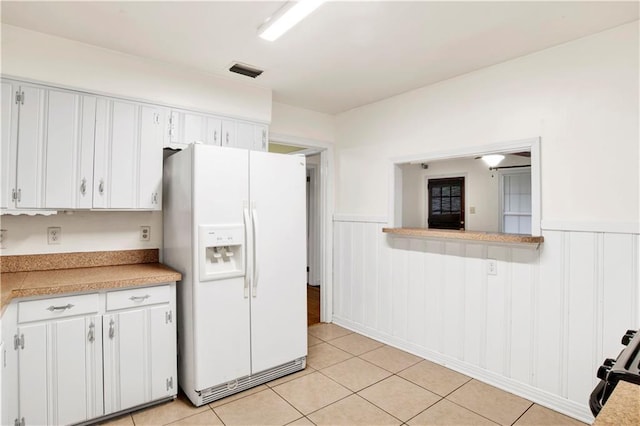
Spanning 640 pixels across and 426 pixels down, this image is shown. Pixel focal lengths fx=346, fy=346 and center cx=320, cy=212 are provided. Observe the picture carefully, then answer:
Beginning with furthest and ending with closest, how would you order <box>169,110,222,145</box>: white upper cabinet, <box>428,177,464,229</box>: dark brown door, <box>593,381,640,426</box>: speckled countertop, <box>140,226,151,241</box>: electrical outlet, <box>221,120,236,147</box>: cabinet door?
<box>428,177,464,229</box>: dark brown door, <box>221,120,236,147</box>: cabinet door, <box>140,226,151,241</box>: electrical outlet, <box>169,110,222,145</box>: white upper cabinet, <box>593,381,640,426</box>: speckled countertop

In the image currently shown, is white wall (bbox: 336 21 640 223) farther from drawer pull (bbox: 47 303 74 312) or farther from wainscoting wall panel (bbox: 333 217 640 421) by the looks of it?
drawer pull (bbox: 47 303 74 312)

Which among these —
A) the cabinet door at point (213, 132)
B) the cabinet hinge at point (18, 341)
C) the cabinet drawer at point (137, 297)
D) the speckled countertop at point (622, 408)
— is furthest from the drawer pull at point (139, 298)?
the speckled countertop at point (622, 408)

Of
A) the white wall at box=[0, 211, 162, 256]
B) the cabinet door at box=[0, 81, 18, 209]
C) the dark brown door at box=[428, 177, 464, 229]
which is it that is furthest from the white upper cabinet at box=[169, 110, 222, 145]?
the dark brown door at box=[428, 177, 464, 229]

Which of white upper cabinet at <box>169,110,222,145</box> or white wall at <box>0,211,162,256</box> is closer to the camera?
white wall at <box>0,211,162,256</box>

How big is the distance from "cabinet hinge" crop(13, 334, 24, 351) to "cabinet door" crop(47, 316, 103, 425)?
0.39 ft

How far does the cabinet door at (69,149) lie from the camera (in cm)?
227

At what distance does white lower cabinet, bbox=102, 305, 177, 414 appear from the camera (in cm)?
217

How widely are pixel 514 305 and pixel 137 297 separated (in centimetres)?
266

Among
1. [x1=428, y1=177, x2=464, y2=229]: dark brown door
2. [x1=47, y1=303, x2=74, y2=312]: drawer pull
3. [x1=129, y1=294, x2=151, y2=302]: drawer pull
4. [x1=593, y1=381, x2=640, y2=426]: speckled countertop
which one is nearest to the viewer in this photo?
[x1=593, y1=381, x2=640, y2=426]: speckled countertop

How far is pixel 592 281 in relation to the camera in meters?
2.21

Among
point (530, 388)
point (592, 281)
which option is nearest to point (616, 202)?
point (592, 281)

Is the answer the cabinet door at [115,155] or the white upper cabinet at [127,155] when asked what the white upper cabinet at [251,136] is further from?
the cabinet door at [115,155]

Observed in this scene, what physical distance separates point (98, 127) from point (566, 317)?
345 centimetres

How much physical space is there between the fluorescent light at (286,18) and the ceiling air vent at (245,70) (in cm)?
55
